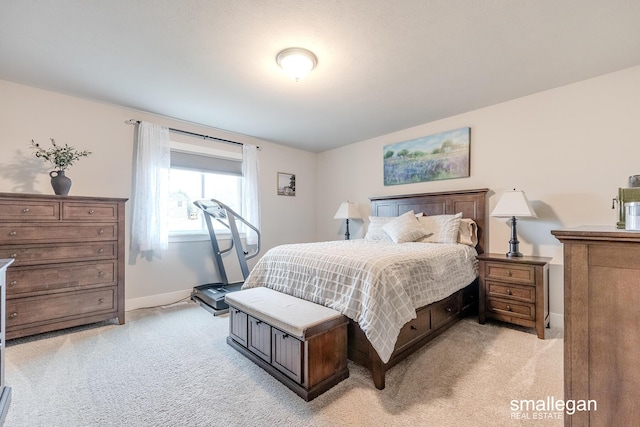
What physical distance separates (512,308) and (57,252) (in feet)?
14.3

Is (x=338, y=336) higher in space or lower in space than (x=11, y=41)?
lower

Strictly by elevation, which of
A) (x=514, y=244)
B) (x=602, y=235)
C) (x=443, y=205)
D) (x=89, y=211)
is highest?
(x=443, y=205)

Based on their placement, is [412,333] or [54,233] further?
[54,233]

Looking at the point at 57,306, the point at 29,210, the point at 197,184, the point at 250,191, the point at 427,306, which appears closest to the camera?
the point at 427,306

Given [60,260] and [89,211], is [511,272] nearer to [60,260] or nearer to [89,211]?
[89,211]

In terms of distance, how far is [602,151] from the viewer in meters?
2.61

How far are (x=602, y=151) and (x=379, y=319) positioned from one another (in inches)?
108

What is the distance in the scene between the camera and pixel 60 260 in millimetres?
2582

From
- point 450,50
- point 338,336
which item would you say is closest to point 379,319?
point 338,336

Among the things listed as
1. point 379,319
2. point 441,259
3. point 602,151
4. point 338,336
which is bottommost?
point 338,336

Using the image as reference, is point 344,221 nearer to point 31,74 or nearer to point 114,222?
point 114,222

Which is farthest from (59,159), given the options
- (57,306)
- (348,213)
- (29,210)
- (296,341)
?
(348,213)

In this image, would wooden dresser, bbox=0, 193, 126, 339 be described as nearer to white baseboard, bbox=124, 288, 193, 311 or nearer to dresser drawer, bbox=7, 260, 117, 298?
dresser drawer, bbox=7, 260, 117, 298

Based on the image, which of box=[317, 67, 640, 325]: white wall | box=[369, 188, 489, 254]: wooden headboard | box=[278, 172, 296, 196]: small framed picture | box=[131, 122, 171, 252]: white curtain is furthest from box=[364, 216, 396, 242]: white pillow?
box=[131, 122, 171, 252]: white curtain
